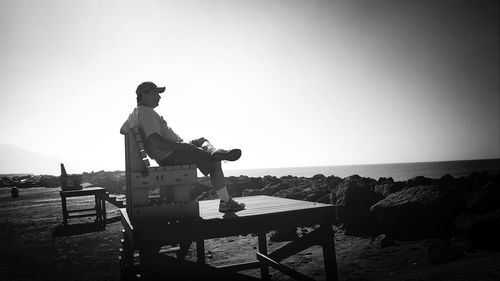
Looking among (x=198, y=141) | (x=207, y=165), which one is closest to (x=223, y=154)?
(x=207, y=165)

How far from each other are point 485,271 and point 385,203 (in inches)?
102

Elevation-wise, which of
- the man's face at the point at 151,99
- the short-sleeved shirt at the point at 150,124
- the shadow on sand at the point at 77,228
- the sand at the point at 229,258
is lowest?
the sand at the point at 229,258

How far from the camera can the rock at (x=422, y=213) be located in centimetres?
720

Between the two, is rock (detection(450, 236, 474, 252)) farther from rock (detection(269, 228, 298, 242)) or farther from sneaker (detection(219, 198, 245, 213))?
sneaker (detection(219, 198, 245, 213))

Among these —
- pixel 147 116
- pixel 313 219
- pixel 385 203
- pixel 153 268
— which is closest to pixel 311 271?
pixel 385 203

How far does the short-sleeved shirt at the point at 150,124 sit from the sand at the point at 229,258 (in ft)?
13.4

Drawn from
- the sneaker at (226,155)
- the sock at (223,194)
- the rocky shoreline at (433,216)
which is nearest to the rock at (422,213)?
the rocky shoreline at (433,216)

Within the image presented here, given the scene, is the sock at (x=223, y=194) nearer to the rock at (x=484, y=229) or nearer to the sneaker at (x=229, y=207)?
the sneaker at (x=229, y=207)

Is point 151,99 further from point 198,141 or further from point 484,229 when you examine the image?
point 484,229

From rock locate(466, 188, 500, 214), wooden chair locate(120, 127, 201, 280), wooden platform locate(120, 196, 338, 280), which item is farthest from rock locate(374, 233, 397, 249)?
wooden chair locate(120, 127, 201, 280)

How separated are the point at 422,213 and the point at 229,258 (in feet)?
15.2

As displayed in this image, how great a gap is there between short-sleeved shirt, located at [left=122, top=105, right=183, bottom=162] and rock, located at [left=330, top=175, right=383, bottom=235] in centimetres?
648

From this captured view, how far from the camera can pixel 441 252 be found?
20.8 ft

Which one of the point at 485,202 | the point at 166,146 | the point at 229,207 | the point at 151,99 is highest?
the point at 151,99
